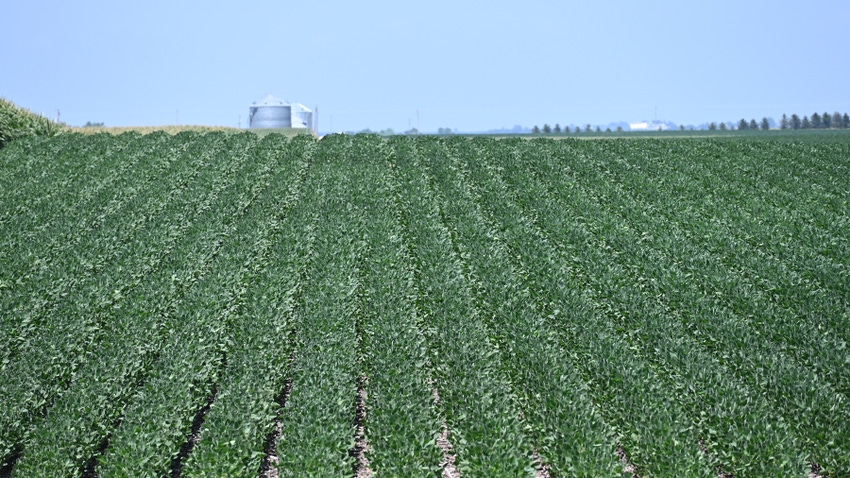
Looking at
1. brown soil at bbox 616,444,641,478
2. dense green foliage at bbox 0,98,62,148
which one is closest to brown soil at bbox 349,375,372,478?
brown soil at bbox 616,444,641,478

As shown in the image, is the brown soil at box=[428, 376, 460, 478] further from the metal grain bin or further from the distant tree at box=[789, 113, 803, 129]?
the distant tree at box=[789, 113, 803, 129]

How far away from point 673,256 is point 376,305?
562 cm

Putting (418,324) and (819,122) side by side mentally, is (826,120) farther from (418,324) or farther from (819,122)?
(418,324)

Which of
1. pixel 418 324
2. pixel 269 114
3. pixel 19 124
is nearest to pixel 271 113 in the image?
pixel 269 114

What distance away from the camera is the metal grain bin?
44781mm

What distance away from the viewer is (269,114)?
45062mm

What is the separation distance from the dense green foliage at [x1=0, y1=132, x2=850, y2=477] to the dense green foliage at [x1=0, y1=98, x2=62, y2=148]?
5174mm

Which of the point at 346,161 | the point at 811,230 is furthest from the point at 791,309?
the point at 346,161

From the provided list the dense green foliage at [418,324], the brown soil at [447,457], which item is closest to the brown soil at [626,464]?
the dense green foliage at [418,324]

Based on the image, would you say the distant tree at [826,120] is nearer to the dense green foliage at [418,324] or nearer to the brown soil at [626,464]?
the dense green foliage at [418,324]

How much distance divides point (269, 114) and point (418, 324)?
3593cm

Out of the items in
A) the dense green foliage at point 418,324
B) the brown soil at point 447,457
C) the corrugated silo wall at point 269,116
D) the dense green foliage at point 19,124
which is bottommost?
the brown soil at point 447,457

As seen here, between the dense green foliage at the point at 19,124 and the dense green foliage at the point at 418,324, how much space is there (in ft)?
17.0

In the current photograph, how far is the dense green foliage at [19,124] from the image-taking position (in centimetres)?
2428
